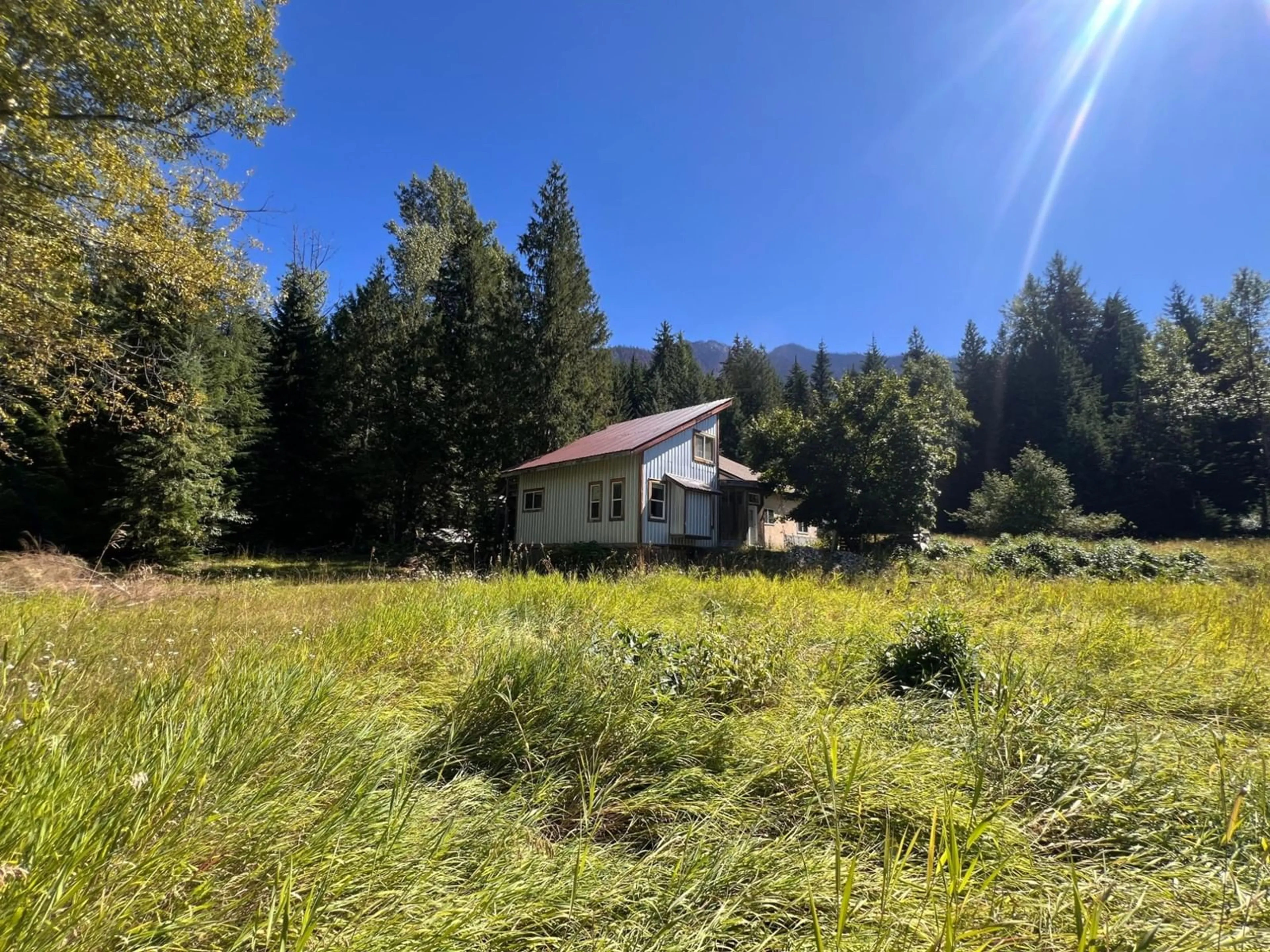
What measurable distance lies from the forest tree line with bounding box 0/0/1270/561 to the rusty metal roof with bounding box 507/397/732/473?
2644 millimetres

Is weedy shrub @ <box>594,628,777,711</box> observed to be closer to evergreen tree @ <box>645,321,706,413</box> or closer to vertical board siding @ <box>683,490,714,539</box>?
vertical board siding @ <box>683,490,714,539</box>

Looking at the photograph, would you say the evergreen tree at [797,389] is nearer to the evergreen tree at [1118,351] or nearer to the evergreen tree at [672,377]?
the evergreen tree at [672,377]

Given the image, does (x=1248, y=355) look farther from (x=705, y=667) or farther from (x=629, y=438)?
(x=705, y=667)

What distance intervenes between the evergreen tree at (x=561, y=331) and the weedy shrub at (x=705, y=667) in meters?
20.3

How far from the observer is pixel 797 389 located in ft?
160

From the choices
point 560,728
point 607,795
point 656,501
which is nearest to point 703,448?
point 656,501

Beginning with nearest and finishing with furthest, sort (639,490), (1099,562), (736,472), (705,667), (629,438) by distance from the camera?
(705,667)
(1099,562)
(639,490)
(629,438)
(736,472)

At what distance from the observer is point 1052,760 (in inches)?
97.5

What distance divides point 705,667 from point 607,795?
4.45ft

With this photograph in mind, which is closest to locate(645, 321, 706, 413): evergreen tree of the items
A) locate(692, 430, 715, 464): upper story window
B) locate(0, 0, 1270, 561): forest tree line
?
locate(0, 0, 1270, 561): forest tree line

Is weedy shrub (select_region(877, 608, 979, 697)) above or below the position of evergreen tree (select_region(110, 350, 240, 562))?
below

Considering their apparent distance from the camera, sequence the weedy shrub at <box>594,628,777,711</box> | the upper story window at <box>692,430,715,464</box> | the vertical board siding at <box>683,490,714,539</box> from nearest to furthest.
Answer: the weedy shrub at <box>594,628,777,711</box> < the vertical board siding at <box>683,490,714,539</box> < the upper story window at <box>692,430,715,464</box>

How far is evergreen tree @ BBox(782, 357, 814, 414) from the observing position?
46.2 meters

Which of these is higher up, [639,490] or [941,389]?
[941,389]
